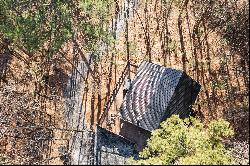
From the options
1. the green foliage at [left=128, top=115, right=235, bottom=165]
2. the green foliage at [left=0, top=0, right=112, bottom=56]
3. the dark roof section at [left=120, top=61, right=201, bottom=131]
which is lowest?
the green foliage at [left=128, top=115, right=235, bottom=165]

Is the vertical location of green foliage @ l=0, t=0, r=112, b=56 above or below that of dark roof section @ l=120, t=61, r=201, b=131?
above

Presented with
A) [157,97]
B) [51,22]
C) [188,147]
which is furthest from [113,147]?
[51,22]

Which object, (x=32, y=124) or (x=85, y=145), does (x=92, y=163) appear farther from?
(x=32, y=124)

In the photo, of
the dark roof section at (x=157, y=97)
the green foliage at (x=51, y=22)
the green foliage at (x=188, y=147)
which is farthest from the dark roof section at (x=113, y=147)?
→ the green foliage at (x=51, y=22)

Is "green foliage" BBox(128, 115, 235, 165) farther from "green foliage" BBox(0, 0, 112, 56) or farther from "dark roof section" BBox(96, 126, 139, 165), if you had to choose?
"green foliage" BBox(0, 0, 112, 56)

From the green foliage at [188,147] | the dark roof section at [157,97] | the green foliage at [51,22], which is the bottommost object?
the green foliage at [188,147]

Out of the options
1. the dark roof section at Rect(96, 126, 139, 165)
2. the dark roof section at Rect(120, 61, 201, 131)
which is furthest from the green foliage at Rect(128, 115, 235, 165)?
the dark roof section at Rect(120, 61, 201, 131)

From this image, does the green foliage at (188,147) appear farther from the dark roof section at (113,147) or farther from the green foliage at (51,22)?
the green foliage at (51,22)

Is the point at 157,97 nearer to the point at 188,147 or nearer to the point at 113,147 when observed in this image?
the point at 113,147
